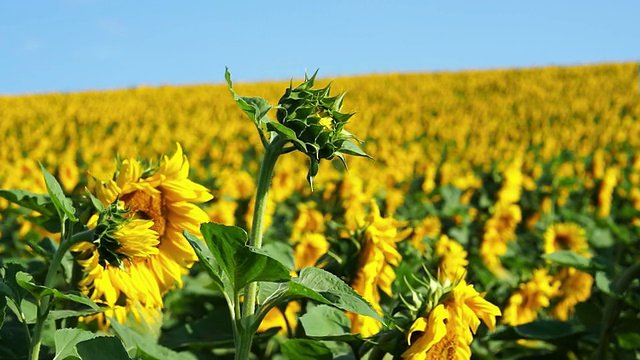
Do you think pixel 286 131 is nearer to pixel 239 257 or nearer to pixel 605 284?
pixel 239 257

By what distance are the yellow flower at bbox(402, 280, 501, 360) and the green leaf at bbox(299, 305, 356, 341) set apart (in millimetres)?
141

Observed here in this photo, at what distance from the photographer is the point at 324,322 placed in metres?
1.57

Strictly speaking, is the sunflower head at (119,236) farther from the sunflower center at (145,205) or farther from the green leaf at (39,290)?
the sunflower center at (145,205)

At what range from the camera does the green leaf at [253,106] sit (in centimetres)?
123

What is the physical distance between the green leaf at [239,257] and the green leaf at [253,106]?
0.19m

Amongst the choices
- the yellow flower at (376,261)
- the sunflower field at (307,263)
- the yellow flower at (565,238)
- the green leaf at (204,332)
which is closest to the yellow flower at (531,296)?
the sunflower field at (307,263)

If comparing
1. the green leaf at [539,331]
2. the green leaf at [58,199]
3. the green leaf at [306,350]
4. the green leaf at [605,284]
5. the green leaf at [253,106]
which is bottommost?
the green leaf at [539,331]

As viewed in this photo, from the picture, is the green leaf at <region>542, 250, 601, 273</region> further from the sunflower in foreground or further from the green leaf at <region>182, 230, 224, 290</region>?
the green leaf at <region>182, 230, 224, 290</region>

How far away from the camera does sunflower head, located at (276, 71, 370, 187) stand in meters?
1.29

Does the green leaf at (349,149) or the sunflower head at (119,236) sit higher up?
the green leaf at (349,149)

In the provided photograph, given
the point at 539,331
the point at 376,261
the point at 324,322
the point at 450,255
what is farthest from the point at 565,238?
the point at 324,322

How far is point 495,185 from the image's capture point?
505 cm

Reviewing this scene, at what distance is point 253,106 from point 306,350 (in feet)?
1.56

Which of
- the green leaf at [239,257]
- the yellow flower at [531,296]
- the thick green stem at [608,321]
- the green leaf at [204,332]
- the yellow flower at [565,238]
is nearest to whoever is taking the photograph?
the green leaf at [239,257]
